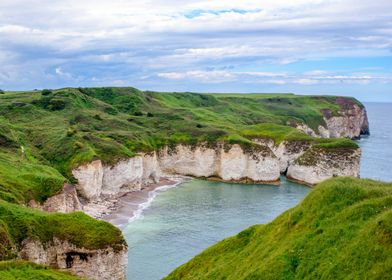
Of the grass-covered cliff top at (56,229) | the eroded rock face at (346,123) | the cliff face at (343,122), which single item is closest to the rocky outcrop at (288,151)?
the cliff face at (343,122)

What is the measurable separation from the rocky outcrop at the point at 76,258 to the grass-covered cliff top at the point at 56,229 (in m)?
0.41

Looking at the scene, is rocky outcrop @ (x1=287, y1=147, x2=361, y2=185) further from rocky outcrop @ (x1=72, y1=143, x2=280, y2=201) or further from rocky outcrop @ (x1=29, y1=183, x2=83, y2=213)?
rocky outcrop @ (x1=29, y1=183, x2=83, y2=213)

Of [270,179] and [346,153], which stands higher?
[346,153]

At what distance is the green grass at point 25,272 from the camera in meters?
27.5

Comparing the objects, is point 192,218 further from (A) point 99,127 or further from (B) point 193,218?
(A) point 99,127

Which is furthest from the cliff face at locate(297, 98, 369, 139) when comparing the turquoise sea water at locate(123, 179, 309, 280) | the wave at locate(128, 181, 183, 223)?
the wave at locate(128, 181, 183, 223)

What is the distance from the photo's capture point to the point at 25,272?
93.0 ft

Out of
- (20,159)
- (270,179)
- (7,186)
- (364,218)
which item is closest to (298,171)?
(270,179)

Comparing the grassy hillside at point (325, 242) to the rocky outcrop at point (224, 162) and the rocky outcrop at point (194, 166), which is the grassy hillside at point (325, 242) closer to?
the rocky outcrop at point (194, 166)

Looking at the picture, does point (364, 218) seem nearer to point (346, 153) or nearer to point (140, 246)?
point (140, 246)

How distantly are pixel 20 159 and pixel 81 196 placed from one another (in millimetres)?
12054

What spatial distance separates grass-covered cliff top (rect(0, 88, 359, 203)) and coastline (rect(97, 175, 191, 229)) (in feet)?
23.6

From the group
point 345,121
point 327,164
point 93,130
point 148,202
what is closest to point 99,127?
point 93,130

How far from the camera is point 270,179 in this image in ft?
329
